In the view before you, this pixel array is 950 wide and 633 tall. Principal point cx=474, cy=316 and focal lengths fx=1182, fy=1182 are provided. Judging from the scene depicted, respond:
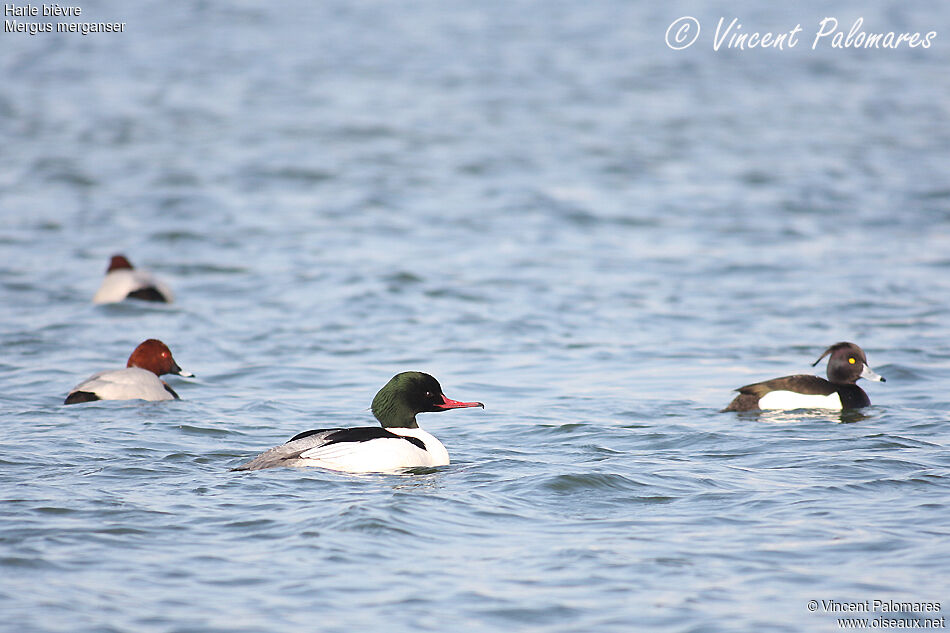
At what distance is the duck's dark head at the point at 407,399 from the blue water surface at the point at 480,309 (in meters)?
0.46

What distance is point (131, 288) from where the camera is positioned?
14109 mm

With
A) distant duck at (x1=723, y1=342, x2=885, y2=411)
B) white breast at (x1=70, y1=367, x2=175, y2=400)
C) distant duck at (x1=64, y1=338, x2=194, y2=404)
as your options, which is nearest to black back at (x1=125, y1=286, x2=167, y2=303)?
distant duck at (x1=64, y1=338, x2=194, y2=404)

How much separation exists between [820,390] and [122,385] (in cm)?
591

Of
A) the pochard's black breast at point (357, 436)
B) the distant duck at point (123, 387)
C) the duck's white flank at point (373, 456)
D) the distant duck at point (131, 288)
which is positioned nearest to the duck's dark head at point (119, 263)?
the distant duck at point (131, 288)

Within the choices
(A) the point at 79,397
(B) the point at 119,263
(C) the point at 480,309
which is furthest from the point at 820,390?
(B) the point at 119,263

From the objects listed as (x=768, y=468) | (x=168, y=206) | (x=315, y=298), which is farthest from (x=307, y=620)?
(x=168, y=206)

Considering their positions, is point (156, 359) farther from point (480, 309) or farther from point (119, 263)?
point (480, 309)

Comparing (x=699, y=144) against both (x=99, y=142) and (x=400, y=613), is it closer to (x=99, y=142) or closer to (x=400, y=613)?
(x=99, y=142)

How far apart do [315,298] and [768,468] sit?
25.7 feet

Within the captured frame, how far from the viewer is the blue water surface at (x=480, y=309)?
239 inches

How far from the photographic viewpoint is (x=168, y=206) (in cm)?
2002

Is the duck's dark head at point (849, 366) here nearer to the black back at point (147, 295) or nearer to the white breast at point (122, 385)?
the white breast at point (122, 385)

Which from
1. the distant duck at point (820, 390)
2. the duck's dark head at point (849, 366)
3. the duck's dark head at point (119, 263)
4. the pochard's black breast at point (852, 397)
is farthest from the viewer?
the duck's dark head at point (119, 263)

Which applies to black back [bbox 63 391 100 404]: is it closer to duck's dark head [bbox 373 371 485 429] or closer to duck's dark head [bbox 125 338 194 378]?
duck's dark head [bbox 125 338 194 378]
